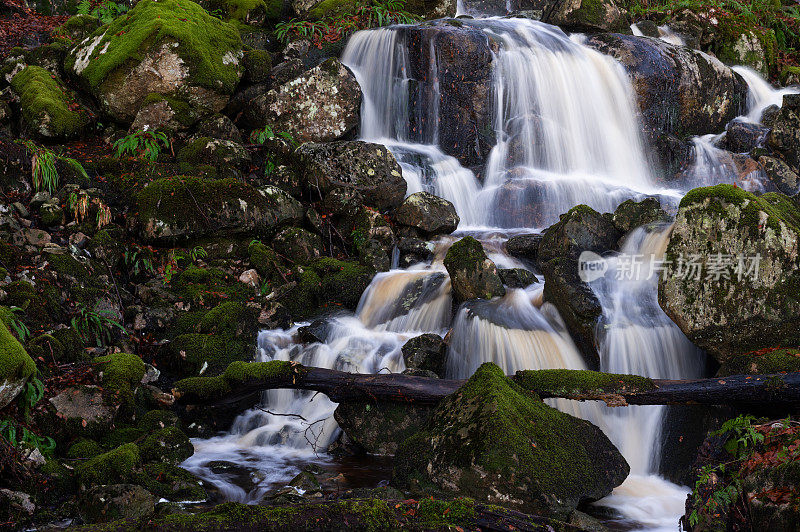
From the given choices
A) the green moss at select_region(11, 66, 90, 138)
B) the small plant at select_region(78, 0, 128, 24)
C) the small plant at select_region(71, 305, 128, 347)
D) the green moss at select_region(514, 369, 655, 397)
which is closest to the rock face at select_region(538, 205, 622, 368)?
the green moss at select_region(514, 369, 655, 397)

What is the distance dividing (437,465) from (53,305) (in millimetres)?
4270

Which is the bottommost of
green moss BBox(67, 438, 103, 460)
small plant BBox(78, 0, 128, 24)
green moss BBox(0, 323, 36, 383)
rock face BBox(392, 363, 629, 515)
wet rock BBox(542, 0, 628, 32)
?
green moss BBox(67, 438, 103, 460)

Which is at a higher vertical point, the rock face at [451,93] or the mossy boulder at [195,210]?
the rock face at [451,93]

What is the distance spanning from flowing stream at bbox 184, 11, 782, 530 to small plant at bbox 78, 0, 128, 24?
5177mm

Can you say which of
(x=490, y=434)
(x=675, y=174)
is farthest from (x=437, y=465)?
(x=675, y=174)

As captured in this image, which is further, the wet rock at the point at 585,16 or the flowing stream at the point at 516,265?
the wet rock at the point at 585,16

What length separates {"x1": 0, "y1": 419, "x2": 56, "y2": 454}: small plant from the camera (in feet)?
14.6

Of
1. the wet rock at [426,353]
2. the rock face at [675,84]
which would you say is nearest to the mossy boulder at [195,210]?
the wet rock at [426,353]

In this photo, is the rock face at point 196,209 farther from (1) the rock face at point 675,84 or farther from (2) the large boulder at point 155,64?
(1) the rock face at point 675,84

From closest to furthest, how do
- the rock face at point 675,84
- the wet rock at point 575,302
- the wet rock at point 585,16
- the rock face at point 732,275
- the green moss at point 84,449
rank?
the green moss at point 84,449 → the rock face at point 732,275 → the wet rock at point 575,302 → the rock face at point 675,84 → the wet rock at point 585,16

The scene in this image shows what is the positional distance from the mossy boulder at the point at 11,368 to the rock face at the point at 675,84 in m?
12.1

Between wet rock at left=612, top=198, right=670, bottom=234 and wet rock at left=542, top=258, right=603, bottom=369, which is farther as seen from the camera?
wet rock at left=612, top=198, right=670, bottom=234

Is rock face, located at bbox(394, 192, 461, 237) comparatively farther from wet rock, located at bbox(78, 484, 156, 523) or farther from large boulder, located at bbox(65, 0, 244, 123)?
wet rock, located at bbox(78, 484, 156, 523)

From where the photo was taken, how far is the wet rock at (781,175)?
460 inches
